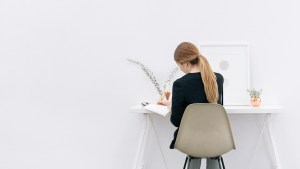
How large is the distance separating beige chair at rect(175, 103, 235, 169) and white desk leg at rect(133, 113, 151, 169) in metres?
0.77

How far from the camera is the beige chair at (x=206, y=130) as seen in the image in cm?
203

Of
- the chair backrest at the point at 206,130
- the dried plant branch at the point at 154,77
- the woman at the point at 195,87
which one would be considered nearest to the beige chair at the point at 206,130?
the chair backrest at the point at 206,130

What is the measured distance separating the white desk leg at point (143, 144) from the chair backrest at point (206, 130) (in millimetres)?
768

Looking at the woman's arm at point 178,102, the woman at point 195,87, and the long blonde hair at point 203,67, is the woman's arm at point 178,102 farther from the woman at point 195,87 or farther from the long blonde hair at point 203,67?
the long blonde hair at point 203,67

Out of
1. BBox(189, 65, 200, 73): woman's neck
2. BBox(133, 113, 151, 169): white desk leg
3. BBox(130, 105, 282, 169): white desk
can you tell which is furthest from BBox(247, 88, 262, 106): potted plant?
BBox(133, 113, 151, 169): white desk leg

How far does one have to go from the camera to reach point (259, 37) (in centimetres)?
293

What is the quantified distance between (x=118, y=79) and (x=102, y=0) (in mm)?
709

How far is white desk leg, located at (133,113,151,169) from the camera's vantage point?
2.76 meters

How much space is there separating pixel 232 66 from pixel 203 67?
79 cm

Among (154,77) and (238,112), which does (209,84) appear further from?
(154,77)

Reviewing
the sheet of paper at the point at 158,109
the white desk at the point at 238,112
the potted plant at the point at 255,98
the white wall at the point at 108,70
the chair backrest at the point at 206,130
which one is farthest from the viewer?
the white wall at the point at 108,70

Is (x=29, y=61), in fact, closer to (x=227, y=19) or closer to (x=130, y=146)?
(x=130, y=146)

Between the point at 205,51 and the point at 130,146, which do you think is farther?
the point at 130,146

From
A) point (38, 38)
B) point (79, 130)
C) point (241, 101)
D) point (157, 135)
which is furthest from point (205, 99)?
point (38, 38)
